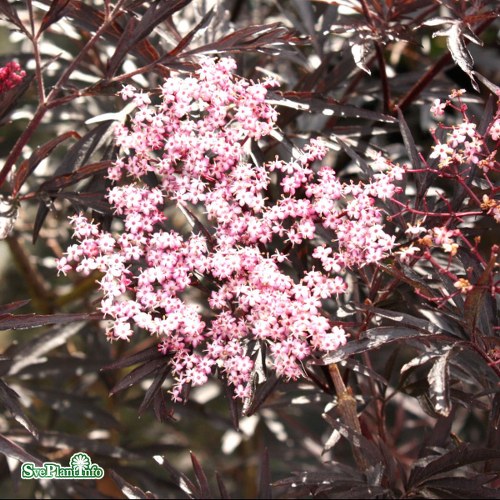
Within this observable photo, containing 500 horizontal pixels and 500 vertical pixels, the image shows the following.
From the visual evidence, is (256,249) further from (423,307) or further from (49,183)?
(49,183)

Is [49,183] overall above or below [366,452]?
above

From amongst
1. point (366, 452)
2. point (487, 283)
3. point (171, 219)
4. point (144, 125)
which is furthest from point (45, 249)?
point (487, 283)

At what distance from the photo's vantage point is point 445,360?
986mm

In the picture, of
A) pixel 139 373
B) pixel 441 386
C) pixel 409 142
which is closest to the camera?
pixel 441 386

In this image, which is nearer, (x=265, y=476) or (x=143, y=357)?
(x=143, y=357)

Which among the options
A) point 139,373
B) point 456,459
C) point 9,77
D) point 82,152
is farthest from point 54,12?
point 456,459

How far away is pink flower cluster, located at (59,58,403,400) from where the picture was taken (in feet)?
3.36

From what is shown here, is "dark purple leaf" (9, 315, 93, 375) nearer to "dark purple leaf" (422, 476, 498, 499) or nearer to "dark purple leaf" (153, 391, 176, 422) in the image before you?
"dark purple leaf" (153, 391, 176, 422)

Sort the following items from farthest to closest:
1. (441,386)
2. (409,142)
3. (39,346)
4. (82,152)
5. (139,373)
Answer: (39,346) → (82,152) → (409,142) → (139,373) → (441,386)

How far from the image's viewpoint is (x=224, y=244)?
1068mm

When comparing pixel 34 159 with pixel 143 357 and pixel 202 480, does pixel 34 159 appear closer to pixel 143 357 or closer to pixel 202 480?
pixel 143 357

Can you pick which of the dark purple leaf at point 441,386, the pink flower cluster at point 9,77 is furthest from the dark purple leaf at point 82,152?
the dark purple leaf at point 441,386

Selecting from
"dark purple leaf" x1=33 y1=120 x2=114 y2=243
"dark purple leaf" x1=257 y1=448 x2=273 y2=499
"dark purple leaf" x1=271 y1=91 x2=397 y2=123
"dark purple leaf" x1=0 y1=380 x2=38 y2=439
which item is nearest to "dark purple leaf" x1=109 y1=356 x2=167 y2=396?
"dark purple leaf" x1=0 y1=380 x2=38 y2=439

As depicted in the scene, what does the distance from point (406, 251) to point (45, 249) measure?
1410mm
